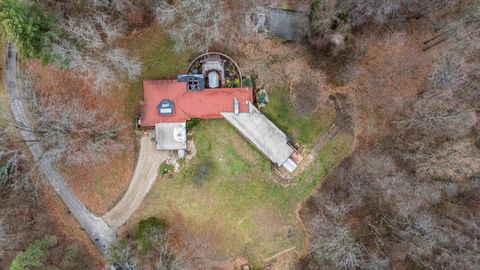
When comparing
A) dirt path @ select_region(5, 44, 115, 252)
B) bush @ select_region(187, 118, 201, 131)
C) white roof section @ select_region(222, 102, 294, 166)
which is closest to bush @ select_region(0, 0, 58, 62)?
dirt path @ select_region(5, 44, 115, 252)

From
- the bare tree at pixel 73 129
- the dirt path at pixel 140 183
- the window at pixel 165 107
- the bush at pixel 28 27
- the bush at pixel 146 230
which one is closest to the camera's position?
the bush at pixel 28 27

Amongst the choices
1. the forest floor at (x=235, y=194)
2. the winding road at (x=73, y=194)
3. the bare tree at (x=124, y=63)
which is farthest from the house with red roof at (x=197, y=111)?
the winding road at (x=73, y=194)

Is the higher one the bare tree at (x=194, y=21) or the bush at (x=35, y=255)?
the bare tree at (x=194, y=21)

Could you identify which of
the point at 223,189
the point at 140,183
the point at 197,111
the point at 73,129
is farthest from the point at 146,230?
the point at 197,111

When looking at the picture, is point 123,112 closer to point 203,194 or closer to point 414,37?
point 203,194

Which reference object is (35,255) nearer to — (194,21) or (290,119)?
(194,21)

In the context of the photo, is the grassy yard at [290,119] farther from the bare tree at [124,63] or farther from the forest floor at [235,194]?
the bare tree at [124,63]
